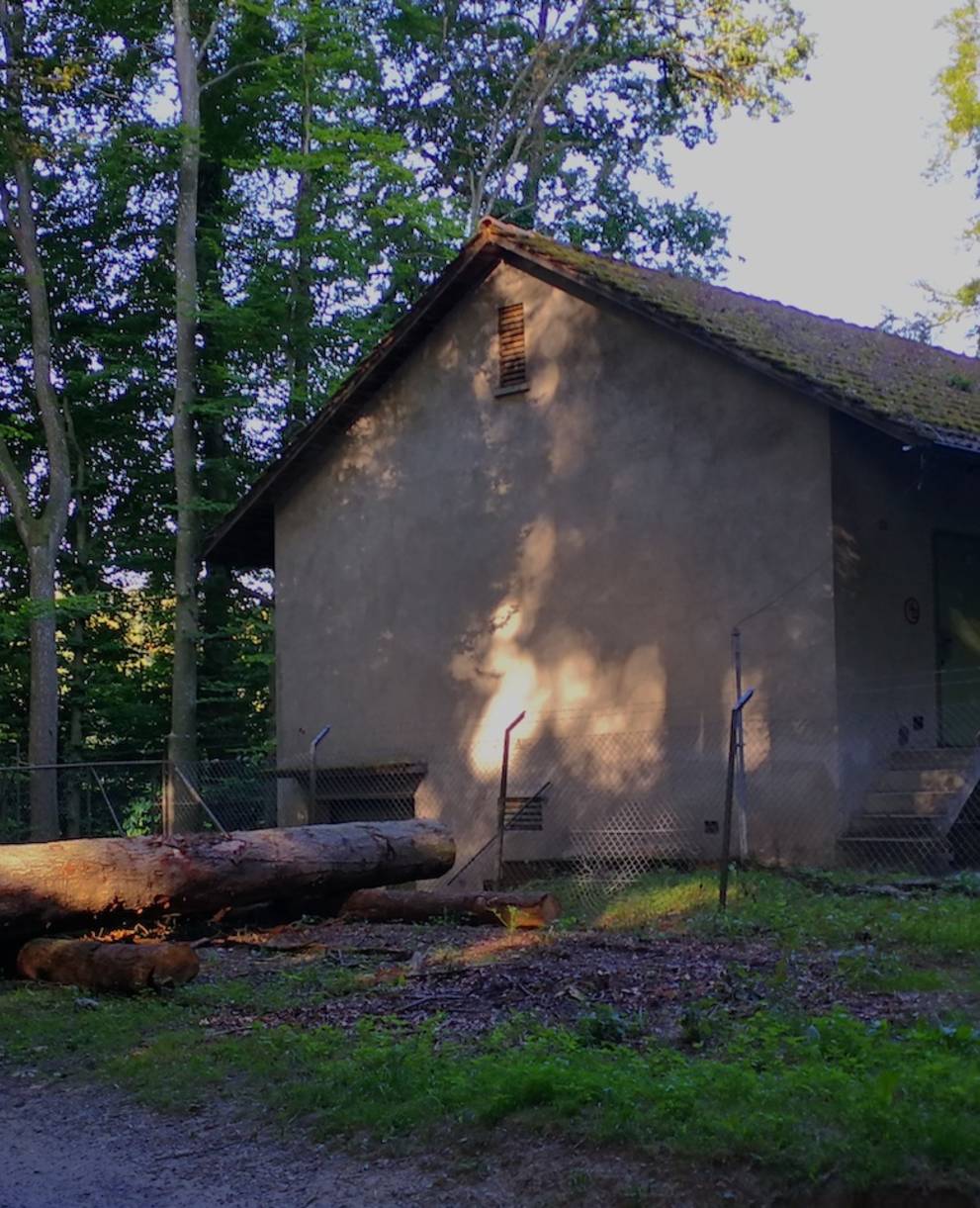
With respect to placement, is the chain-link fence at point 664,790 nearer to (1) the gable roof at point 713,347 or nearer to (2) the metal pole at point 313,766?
(2) the metal pole at point 313,766

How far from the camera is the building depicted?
45.1 ft

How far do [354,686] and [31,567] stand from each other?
7.43 metres

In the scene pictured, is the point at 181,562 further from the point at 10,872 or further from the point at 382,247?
the point at 10,872

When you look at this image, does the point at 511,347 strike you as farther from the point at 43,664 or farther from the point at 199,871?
the point at 43,664

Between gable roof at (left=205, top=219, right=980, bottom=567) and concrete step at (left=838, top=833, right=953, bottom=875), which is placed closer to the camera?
concrete step at (left=838, top=833, right=953, bottom=875)

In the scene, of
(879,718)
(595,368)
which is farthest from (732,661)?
(595,368)

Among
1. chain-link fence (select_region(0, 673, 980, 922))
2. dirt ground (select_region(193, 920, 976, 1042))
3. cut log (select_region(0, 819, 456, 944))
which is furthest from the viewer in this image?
chain-link fence (select_region(0, 673, 980, 922))

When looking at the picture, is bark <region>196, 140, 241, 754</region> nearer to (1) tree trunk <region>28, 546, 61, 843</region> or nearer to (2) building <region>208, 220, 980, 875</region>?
(1) tree trunk <region>28, 546, 61, 843</region>

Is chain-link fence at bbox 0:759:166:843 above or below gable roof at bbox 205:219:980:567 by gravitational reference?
below

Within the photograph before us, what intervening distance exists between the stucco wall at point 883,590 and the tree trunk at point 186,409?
11781 mm

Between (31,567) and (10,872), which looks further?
(31,567)

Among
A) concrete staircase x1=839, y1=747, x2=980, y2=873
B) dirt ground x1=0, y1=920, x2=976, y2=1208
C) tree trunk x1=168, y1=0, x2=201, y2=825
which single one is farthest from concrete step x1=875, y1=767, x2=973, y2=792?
tree trunk x1=168, y1=0, x2=201, y2=825

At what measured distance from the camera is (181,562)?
23.0 m

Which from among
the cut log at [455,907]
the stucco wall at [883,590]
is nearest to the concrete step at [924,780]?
the stucco wall at [883,590]
